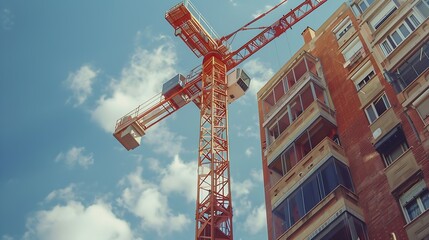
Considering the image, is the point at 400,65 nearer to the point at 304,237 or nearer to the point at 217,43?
the point at 304,237

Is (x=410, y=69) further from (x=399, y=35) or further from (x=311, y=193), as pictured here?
(x=311, y=193)

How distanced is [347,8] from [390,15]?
6.91 meters

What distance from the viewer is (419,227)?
67.9ft

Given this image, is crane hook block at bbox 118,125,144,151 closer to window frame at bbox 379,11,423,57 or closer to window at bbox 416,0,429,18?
window frame at bbox 379,11,423,57

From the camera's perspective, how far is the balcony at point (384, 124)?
25.3m

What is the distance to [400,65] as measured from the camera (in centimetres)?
2612

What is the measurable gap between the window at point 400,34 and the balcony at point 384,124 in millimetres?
3351

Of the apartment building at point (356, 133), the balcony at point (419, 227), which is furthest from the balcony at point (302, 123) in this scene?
the balcony at point (419, 227)

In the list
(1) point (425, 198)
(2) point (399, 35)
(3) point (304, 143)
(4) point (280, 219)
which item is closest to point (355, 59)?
(2) point (399, 35)

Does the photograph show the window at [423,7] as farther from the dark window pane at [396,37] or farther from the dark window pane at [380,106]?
the dark window pane at [380,106]

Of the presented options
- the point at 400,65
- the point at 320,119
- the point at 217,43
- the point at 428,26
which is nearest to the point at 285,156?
the point at 320,119

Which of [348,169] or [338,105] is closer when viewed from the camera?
[348,169]

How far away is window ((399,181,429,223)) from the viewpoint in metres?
21.8

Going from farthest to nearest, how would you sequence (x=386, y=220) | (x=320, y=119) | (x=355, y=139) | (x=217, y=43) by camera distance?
(x=217, y=43) → (x=320, y=119) → (x=355, y=139) → (x=386, y=220)
